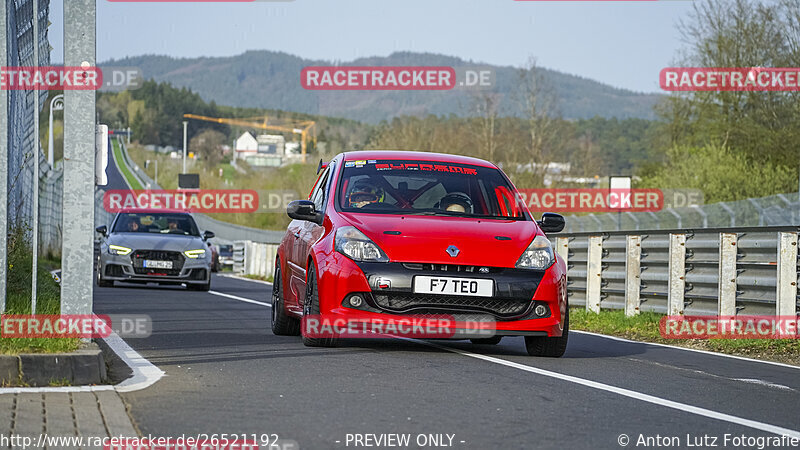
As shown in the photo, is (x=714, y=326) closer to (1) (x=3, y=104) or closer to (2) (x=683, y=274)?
(2) (x=683, y=274)

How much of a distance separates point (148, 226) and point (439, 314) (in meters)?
14.2

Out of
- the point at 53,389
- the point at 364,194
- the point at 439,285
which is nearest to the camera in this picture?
the point at 53,389

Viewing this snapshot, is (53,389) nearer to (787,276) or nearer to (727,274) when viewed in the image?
(787,276)

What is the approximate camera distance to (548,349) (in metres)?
9.37

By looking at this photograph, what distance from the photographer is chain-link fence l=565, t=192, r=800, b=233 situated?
1016 inches

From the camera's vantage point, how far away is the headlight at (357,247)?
8.79 metres

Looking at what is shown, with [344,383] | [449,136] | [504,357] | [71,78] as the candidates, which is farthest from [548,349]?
[449,136]

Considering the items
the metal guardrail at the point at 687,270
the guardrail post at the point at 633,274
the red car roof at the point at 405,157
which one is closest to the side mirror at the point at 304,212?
the red car roof at the point at 405,157

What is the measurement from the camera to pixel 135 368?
7.75 m

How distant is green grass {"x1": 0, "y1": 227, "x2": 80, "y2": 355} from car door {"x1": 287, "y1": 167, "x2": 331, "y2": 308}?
1.97 meters

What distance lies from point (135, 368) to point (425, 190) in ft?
10.6

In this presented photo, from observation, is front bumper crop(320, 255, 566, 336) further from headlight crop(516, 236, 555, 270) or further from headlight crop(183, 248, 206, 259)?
headlight crop(183, 248, 206, 259)

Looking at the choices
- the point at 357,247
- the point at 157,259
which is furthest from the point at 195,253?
the point at 357,247

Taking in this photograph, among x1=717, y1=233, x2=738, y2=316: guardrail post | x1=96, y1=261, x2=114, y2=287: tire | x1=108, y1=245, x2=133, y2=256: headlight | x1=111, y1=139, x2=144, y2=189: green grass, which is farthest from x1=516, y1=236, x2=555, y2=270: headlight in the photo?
x1=111, y1=139, x2=144, y2=189: green grass
